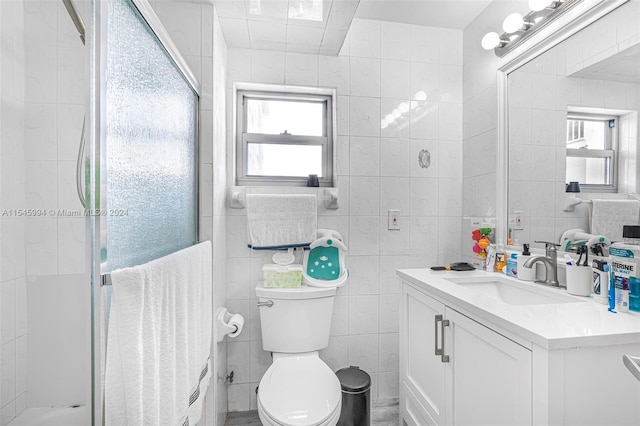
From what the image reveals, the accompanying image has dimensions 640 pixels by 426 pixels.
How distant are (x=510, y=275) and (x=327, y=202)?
971 millimetres

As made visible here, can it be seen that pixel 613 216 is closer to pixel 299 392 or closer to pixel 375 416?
pixel 299 392

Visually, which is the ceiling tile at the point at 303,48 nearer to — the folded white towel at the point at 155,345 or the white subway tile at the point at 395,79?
the white subway tile at the point at 395,79

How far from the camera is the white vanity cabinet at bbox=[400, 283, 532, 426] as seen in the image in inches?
32.1

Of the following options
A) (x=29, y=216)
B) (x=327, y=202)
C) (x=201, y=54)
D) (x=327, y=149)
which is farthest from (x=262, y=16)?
(x=29, y=216)

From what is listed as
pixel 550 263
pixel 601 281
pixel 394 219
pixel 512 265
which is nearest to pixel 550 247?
pixel 550 263

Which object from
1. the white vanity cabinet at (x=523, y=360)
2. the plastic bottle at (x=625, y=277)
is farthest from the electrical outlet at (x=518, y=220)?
the plastic bottle at (x=625, y=277)

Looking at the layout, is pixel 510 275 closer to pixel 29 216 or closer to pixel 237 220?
pixel 237 220

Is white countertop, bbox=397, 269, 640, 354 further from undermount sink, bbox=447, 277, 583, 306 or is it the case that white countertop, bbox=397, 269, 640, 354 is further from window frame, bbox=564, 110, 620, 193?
window frame, bbox=564, 110, 620, 193

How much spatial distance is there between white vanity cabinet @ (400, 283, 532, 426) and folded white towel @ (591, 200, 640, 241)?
24.3 inches

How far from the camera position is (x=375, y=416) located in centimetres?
172

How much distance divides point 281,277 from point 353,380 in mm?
629

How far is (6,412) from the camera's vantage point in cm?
64

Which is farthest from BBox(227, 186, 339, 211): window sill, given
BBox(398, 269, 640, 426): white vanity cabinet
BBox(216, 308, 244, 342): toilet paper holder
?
BBox(398, 269, 640, 426): white vanity cabinet

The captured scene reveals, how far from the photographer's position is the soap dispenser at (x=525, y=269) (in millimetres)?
1321
